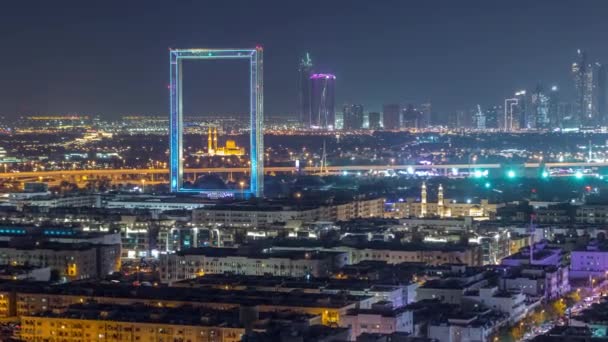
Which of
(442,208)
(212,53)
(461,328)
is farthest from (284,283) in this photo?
(212,53)

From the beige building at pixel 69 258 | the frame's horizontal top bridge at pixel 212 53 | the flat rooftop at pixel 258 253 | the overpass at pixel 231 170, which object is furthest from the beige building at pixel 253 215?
the overpass at pixel 231 170

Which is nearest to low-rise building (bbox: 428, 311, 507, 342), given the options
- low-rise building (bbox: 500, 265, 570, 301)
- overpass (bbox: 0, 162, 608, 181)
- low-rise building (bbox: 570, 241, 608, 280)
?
low-rise building (bbox: 500, 265, 570, 301)

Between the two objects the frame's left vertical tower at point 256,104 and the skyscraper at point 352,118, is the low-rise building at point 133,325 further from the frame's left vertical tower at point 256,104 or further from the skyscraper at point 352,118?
the skyscraper at point 352,118

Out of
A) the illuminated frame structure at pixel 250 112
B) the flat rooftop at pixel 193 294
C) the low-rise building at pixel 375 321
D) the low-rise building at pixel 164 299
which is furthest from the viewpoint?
the illuminated frame structure at pixel 250 112

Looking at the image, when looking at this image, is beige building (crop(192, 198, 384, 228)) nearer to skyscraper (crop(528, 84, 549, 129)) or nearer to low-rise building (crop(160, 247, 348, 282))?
low-rise building (crop(160, 247, 348, 282))

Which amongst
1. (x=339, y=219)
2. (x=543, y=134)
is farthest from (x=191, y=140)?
(x=339, y=219)

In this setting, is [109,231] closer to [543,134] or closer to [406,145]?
[406,145]
